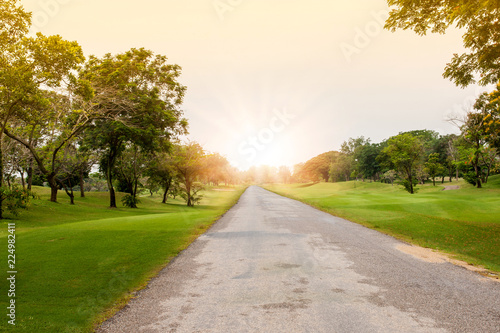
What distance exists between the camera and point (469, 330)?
149 inches

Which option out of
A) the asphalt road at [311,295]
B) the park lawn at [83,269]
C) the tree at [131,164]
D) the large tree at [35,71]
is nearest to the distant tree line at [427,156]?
the asphalt road at [311,295]

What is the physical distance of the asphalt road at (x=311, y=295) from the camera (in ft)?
13.1

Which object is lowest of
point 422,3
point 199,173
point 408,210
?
point 408,210

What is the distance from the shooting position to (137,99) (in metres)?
22.5

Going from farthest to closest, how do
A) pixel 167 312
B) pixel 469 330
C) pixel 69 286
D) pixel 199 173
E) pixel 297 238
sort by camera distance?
pixel 199 173
pixel 297 238
pixel 69 286
pixel 167 312
pixel 469 330

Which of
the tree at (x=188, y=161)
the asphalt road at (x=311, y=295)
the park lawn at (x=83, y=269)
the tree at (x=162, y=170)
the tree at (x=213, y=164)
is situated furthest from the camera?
the tree at (x=213, y=164)

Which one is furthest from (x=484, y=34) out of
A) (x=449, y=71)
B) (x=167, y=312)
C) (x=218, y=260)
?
(x=167, y=312)

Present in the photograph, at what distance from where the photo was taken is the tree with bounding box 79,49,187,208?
21578mm

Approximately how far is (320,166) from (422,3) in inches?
4475

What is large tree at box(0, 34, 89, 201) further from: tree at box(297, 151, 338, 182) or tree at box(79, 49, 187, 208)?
tree at box(297, 151, 338, 182)

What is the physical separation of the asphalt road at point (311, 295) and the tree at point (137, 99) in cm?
1784

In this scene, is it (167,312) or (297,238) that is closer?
→ (167,312)

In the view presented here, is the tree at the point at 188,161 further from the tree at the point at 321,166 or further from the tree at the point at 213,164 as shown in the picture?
the tree at the point at 321,166

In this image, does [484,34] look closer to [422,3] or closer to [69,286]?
[422,3]
